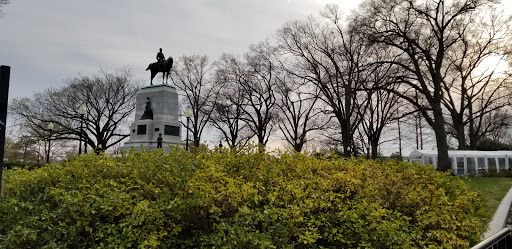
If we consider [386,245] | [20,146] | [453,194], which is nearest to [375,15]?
[453,194]

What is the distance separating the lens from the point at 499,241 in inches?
108

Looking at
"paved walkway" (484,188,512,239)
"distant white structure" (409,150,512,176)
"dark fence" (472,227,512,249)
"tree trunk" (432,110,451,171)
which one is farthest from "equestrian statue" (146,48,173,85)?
"distant white structure" (409,150,512,176)

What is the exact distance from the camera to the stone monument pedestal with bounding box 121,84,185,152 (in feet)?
73.9

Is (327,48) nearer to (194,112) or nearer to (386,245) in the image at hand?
(194,112)

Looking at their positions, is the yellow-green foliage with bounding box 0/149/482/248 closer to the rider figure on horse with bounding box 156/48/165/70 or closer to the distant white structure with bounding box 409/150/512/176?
the rider figure on horse with bounding box 156/48/165/70

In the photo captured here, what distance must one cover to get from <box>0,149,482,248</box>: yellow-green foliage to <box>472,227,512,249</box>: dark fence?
0.95 meters

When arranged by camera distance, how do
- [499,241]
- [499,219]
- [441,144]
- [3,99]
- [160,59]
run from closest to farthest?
[499,241] < [3,99] < [499,219] < [441,144] < [160,59]

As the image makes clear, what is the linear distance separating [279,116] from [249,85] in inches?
184

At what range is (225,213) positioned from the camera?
3.64 meters

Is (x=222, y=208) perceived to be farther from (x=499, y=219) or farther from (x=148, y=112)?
(x=148, y=112)

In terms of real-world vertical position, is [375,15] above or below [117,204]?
above

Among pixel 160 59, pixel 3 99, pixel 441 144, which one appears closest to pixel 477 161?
pixel 441 144

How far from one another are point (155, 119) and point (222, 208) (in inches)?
803

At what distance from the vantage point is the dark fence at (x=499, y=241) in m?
2.34
